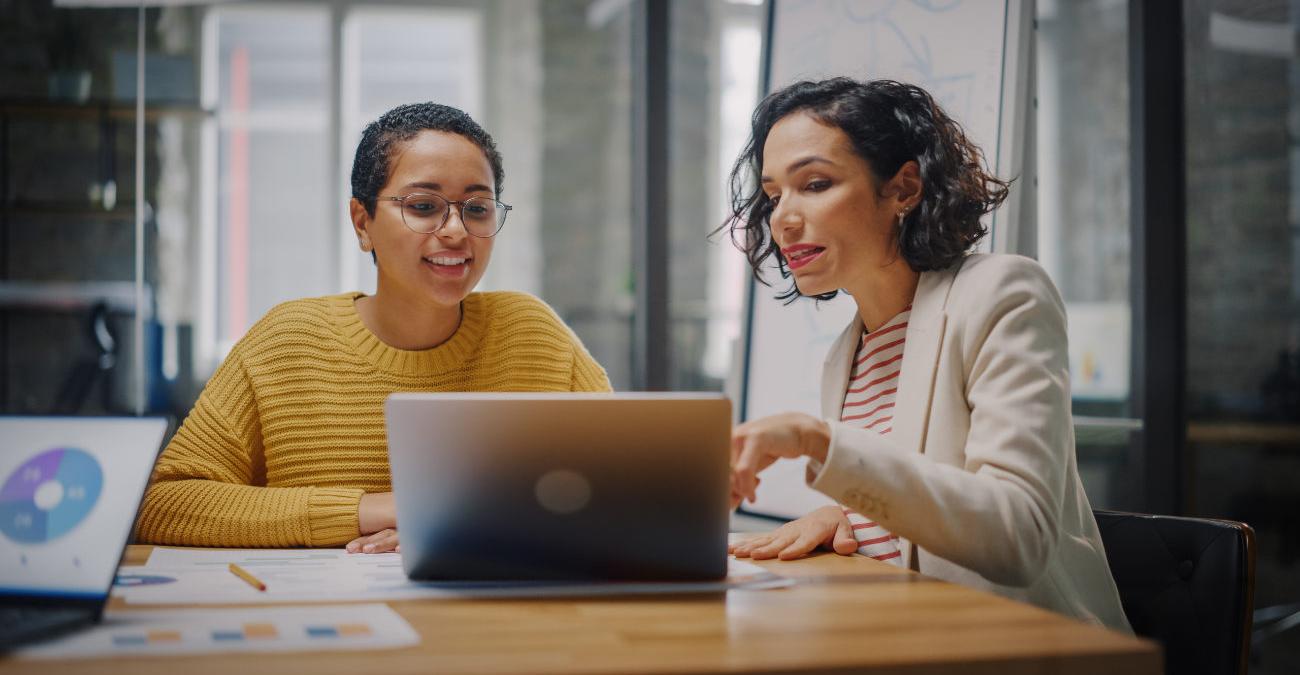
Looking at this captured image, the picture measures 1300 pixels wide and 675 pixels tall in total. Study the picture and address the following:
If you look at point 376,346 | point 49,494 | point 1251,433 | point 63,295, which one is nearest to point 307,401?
point 376,346

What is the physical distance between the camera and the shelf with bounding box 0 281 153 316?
320 centimetres

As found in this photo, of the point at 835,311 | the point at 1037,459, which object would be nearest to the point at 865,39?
the point at 835,311

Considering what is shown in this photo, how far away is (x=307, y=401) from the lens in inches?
64.7

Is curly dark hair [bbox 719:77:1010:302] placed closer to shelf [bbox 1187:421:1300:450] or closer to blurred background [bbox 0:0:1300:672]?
blurred background [bbox 0:0:1300:672]

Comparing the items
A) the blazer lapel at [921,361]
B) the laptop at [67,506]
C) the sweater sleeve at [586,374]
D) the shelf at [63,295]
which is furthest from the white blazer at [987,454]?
the shelf at [63,295]

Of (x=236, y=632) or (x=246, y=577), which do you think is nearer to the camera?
(x=236, y=632)

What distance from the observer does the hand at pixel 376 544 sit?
4.54 ft

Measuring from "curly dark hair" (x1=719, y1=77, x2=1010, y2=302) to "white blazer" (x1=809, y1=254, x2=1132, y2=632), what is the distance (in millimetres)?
54

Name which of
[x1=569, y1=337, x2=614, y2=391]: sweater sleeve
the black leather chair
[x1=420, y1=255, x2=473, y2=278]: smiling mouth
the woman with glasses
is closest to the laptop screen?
the woman with glasses

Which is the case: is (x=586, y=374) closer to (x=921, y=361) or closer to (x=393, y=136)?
(x=393, y=136)

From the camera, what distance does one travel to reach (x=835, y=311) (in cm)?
229

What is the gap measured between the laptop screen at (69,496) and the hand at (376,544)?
39 cm

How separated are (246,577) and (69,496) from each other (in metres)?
0.21

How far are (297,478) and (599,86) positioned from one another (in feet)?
14.4
